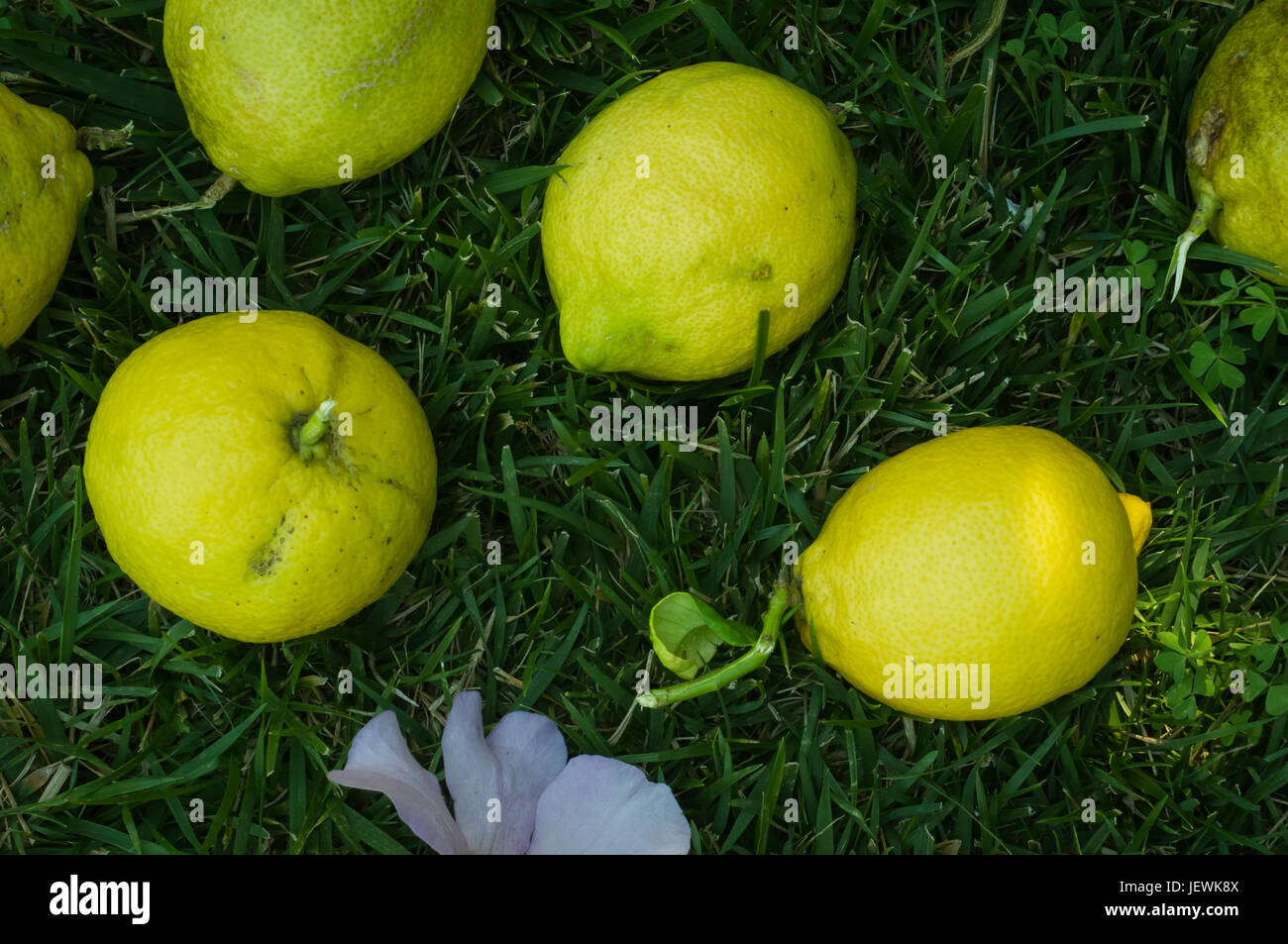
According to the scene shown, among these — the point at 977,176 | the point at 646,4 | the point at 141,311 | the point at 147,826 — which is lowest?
the point at 147,826

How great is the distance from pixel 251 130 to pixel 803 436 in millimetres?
1493

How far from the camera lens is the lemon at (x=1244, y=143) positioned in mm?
2678

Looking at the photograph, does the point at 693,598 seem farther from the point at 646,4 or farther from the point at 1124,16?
the point at 1124,16

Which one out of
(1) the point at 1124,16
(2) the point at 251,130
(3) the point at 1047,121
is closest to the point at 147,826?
(2) the point at 251,130

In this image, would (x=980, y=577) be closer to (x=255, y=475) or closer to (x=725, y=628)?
(x=725, y=628)

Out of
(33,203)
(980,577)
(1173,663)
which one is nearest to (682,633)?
(980,577)

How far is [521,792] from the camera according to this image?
8.83 feet

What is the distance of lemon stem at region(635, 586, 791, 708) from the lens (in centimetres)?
259

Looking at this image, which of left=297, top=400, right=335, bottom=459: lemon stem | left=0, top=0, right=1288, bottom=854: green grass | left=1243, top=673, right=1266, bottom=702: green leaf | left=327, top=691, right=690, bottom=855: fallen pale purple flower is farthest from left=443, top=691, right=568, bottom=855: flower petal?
left=1243, top=673, right=1266, bottom=702: green leaf

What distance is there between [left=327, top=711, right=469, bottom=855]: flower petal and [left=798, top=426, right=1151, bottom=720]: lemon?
0.98m

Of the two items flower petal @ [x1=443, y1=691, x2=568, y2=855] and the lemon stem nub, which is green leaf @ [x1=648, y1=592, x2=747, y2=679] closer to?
flower petal @ [x1=443, y1=691, x2=568, y2=855]

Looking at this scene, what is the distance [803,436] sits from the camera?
293 centimetres

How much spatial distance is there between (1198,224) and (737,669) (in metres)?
1.59

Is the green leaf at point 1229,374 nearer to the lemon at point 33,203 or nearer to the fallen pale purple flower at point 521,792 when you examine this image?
the fallen pale purple flower at point 521,792
